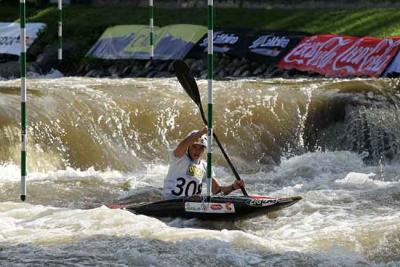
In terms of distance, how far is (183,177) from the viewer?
9023 mm

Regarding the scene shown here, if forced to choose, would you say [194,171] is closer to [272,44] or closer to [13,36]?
[272,44]

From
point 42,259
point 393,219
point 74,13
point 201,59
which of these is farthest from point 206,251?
point 74,13

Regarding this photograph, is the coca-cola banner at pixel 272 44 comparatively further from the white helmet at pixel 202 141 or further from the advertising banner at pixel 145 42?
the white helmet at pixel 202 141

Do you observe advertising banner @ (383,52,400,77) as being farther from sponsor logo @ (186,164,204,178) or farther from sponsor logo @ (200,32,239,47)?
sponsor logo @ (186,164,204,178)

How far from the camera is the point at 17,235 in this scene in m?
8.05

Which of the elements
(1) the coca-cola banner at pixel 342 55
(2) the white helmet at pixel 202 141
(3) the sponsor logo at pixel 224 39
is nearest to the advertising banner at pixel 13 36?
(3) the sponsor logo at pixel 224 39

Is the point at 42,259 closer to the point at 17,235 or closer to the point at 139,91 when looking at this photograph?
the point at 17,235

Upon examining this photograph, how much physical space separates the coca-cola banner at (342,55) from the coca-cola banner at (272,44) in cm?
22

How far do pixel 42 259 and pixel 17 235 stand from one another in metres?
0.89

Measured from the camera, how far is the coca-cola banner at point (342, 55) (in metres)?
16.5

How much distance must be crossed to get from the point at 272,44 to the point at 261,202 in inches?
420

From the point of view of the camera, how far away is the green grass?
65.0ft

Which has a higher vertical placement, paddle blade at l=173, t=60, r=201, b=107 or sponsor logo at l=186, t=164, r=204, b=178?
paddle blade at l=173, t=60, r=201, b=107

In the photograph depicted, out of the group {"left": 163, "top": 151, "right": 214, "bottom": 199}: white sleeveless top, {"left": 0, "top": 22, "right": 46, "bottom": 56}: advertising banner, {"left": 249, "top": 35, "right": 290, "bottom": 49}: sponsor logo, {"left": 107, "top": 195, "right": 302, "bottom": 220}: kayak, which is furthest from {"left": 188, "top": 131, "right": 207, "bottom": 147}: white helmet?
{"left": 0, "top": 22, "right": 46, "bottom": 56}: advertising banner
